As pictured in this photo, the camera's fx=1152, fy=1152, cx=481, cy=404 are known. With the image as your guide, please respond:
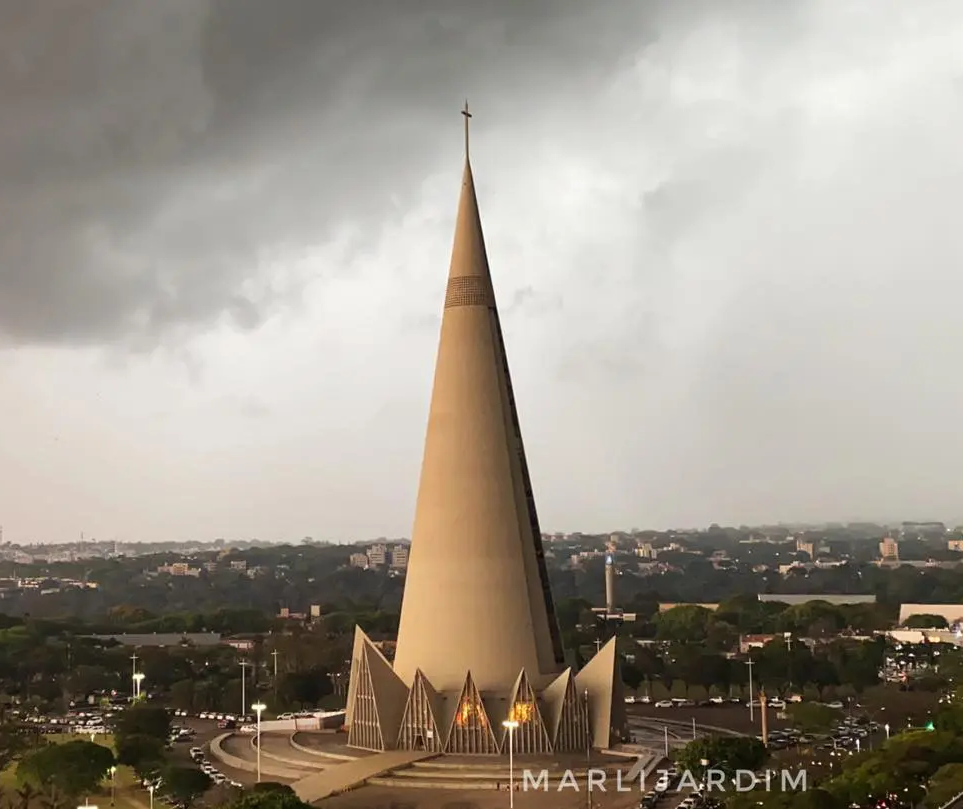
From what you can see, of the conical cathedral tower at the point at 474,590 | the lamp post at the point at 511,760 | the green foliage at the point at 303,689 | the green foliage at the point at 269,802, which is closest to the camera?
the green foliage at the point at 269,802

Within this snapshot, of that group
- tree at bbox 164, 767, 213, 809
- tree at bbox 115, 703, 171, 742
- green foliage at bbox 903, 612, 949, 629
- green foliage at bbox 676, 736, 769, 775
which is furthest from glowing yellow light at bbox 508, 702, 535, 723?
green foliage at bbox 903, 612, 949, 629

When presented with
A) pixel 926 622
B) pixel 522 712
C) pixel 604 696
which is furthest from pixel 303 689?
pixel 926 622

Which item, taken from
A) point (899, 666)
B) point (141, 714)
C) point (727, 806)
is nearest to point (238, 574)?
point (899, 666)

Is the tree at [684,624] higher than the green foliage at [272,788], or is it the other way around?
the green foliage at [272,788]

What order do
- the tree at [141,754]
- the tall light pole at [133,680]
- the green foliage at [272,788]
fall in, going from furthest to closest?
the tall light pole at [133,680] < the tree at [141,754] < the green foliage at [272,788]

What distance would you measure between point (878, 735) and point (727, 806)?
55.7 ft

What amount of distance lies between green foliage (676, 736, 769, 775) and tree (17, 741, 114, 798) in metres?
13.3

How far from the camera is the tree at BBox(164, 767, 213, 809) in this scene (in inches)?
991

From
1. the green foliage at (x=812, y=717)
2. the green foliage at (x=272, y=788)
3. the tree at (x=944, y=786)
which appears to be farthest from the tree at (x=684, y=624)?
the green foliage at (x=272, y=788)

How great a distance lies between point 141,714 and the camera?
33.2 metres

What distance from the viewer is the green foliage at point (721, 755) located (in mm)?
25219

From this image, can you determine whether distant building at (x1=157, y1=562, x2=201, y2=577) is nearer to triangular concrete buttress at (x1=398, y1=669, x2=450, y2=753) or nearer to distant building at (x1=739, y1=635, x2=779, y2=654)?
distant building at (x1=739, y1=635, x2=779, y2=654)

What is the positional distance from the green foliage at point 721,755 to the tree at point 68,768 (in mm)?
13307

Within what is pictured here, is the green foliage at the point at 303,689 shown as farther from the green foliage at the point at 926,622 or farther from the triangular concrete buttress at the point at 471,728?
the green foliage at the point at 926,622
